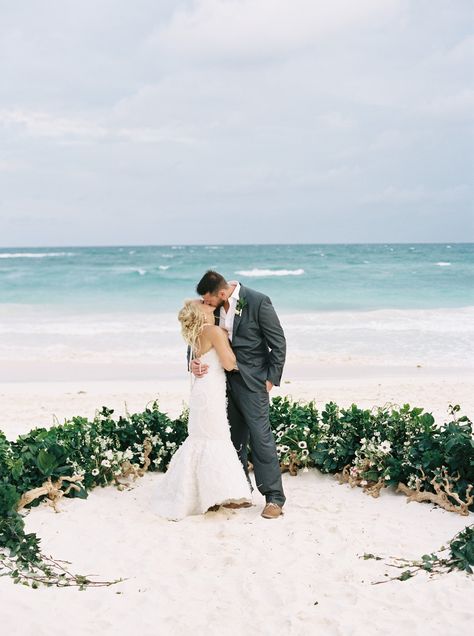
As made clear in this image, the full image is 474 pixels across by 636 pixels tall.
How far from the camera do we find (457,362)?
16719 mm

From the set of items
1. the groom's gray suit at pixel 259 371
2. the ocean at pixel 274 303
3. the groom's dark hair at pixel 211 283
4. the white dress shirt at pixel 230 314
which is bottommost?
the ocean at pixel 274 303

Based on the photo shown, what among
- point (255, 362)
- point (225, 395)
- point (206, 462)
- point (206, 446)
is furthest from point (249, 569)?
point (255, 362)

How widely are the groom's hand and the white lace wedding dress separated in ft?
0.12

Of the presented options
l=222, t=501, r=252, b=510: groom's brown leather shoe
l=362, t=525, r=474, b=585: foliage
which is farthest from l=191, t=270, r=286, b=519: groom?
l=362, t=525, r=474, b=585: foliage

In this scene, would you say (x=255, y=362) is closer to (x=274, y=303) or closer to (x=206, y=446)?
(x=206, y=446)

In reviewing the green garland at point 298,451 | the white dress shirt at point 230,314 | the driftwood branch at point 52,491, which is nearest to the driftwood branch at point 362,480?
the green garland at point 298,451

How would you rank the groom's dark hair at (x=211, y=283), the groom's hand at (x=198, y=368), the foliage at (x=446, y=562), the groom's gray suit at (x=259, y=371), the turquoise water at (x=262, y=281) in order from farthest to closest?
the turquoise water at (x=262, y=281)
the groom's hand at (x=198, y=368)
the groom's gray suit at (x=259, y=371)
the groom's dark hair at (x=211, y=283)
the foliage at (x=446, y=562)

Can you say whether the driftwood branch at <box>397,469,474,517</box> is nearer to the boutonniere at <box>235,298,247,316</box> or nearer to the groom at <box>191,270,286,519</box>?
the groom at <box>191,270,286,519</box>

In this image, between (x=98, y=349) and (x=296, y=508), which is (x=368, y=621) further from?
(x=98, y=349)

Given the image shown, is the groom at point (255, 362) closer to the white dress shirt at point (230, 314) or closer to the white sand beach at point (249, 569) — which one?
the white dress shirt at point (230, 314)

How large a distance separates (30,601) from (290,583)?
64.7 inches

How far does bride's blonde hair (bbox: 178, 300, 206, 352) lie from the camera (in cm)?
608

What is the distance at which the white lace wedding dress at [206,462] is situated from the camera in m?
6.14

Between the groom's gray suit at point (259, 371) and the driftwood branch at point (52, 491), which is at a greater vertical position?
the groom's gray suit at point (259, 371)
